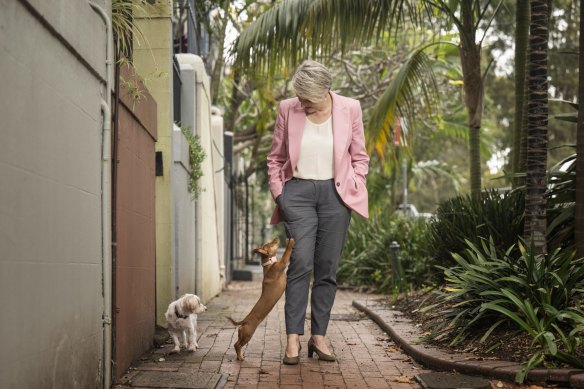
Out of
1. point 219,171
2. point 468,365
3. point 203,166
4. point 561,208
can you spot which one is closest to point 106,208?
point 468,365

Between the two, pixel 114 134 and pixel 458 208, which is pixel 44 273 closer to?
pixel 114 134

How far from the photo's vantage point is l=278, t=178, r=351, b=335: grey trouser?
6.15 m

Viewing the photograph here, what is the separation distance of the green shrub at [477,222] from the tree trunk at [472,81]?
126 centimetres

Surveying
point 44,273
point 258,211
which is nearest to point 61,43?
point 44,273

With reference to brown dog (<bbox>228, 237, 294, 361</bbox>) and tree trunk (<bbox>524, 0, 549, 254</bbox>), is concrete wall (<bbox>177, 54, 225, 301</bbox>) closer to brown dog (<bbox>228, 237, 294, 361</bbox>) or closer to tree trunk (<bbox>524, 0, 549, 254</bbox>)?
brown dog (<bbox>228, 237, 294, 361</bbox>)

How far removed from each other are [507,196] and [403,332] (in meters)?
2.16

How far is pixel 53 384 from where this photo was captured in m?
3.90

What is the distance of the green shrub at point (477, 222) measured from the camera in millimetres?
8461

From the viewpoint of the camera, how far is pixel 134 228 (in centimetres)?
616

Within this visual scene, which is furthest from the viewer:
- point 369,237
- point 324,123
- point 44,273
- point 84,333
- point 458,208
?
point 369,237

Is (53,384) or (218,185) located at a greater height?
(218,185)

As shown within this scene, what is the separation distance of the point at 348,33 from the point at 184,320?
4626 millimetres

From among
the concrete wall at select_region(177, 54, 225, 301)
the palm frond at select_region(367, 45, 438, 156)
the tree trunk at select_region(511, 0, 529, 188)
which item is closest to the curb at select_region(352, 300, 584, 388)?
the tree trunk at select_region(511, 0, 529, 188)

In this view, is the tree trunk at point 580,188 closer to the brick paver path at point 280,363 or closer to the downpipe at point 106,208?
the brick paver path at point 280,363
